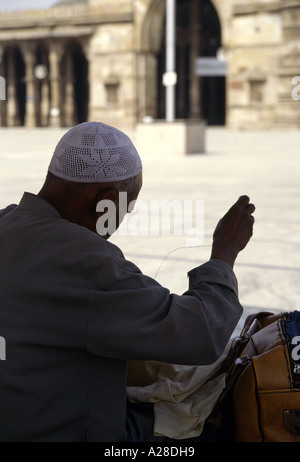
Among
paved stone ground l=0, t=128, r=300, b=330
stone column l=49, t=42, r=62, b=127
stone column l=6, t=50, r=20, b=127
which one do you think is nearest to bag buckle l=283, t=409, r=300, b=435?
paved stone ground l=0, t=128, r=300, b=330

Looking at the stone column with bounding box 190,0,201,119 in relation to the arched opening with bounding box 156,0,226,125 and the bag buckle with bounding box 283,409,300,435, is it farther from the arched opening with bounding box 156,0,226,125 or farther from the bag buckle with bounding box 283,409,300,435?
the bag buckle with bounding box 283,409,300,435

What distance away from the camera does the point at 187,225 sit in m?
6.37

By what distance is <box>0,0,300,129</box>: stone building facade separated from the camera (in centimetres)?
2608

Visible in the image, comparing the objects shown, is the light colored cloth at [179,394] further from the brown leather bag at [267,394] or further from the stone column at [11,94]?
the stone column at [11,94]

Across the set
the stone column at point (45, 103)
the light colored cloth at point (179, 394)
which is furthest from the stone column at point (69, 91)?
the light colored cloth at point (179, 394)

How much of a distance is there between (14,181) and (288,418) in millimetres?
8497

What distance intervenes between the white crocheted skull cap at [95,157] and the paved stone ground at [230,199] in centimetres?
59

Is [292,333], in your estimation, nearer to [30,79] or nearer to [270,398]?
[270,398]

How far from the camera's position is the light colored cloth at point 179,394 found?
5.70 ft

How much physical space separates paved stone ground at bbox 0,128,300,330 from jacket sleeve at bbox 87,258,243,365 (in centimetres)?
58

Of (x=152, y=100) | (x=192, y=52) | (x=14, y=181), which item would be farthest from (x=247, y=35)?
(x=14, y=181)

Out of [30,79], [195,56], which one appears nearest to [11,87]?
[30,79]

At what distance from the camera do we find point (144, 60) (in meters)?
29.1

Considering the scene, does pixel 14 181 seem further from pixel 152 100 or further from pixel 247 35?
pixel 152 100
